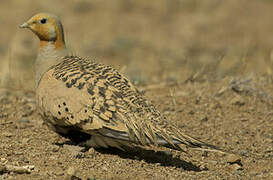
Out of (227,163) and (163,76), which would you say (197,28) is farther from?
(227,163)

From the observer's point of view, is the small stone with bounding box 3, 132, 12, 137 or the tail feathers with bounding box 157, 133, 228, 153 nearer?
the tail feathers with bounding box 157, 133, 228, 153

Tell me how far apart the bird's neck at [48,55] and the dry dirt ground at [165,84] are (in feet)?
2.42

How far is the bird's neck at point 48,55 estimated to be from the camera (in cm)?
525

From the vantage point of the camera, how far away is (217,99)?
6.72 metres

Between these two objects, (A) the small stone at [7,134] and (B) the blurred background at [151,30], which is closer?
(A) the small stone at [7,134]

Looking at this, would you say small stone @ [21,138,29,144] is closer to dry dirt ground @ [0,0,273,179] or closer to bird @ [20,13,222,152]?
dry dirt ground @ [0,0,273,179]

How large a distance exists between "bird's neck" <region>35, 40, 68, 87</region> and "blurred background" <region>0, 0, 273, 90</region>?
5.32 metres

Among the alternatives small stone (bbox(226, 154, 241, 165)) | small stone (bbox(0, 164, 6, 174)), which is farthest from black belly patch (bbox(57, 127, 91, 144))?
small stone (bbox(226, 154, 241, 165))

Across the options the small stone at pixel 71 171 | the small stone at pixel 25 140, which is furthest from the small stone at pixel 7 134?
the small stone at pixel 71 171

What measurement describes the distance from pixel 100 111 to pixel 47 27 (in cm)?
146

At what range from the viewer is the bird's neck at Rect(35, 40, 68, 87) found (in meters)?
5.25

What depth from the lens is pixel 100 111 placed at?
4.37m

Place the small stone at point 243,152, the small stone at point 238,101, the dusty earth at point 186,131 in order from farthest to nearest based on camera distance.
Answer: the small stone at point 238,101 → the small stone at point 243,152 → the dusty earth at point 186,131

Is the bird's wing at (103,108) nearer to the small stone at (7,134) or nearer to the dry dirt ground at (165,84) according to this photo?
the dry dirt ground at (165,84)
